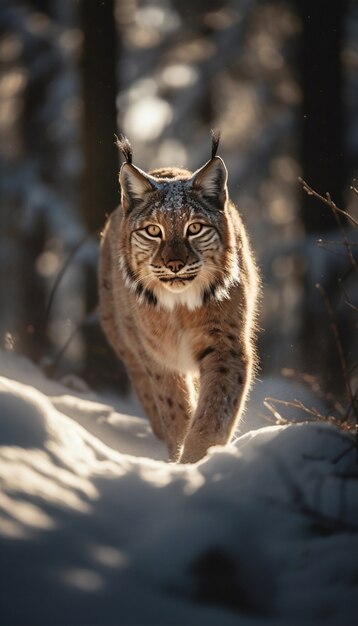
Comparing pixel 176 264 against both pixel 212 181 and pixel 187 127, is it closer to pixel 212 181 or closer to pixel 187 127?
pixel 212 181

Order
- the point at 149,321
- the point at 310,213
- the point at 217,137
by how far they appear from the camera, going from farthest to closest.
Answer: the point at 310,213
the point at 149,321
the point at 217,137

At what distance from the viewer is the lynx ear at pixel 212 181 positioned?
441 cm

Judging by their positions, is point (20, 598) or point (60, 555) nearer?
point (20, 598)

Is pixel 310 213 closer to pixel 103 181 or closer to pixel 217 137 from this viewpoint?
pixel 103 181

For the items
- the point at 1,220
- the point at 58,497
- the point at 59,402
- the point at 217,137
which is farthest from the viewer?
the point at 1,220

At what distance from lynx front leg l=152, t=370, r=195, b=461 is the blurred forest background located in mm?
3008

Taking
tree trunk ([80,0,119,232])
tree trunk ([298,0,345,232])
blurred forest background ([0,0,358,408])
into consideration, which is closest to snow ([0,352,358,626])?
blurred forest background ([0,0,358,408])

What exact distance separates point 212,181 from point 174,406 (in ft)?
4.38

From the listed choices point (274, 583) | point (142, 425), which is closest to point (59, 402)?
point (142, 425)

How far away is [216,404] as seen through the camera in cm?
408

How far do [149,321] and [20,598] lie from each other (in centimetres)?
284

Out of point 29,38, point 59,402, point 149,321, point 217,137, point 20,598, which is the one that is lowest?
point 20,598

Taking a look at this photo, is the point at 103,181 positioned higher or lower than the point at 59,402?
higher

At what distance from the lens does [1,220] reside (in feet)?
51.3
